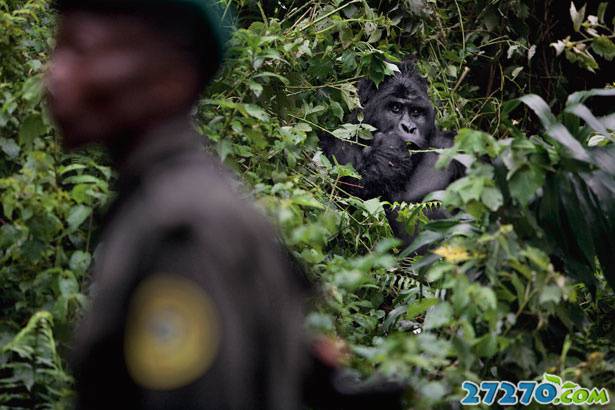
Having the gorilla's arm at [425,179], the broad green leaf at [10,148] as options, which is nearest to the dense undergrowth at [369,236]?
the broad green leaf at [10,148]

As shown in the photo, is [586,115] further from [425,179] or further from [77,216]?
[425,179]

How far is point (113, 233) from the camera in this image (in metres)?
1.26

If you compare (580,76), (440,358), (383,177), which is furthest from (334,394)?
(580,76)

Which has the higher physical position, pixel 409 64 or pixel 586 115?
pixel 586 115

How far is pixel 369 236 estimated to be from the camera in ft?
11.0

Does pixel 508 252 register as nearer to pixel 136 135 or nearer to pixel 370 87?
Result: pixel 136 135

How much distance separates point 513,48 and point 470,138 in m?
2.85

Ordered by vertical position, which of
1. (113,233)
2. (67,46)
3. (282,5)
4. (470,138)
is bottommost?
(282,5)

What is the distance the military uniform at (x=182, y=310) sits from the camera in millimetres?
1172

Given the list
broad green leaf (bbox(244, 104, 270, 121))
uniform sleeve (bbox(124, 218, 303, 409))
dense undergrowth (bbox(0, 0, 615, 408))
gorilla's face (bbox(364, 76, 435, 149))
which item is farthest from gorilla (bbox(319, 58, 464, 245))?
uniform sleeve (bbox(124, 218, 303, 409))

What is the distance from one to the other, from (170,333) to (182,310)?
0.10 feet

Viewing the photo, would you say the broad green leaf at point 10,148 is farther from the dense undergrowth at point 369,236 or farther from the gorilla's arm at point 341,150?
the gorilla's arm at point 341,150

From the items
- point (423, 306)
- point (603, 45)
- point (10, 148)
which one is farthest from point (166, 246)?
point (603, 45)

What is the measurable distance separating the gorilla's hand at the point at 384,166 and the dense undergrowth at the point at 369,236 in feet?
4.47
